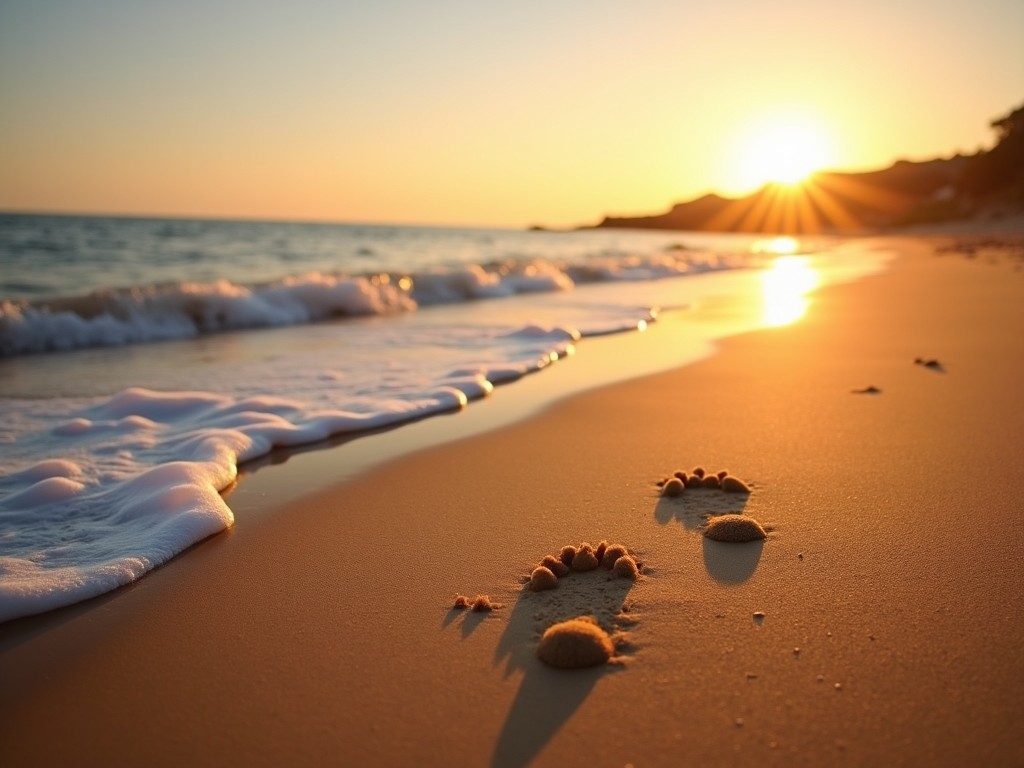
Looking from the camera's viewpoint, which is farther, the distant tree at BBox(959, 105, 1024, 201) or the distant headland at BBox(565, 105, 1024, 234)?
the distant headland at BBox(565, 105, 1024, 234)

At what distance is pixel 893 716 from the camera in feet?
5.32

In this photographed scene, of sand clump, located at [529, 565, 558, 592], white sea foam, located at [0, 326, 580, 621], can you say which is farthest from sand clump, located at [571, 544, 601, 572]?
white sea foam, located at [0, 326, 580, 621]

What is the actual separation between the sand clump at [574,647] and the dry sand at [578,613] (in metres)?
0.03

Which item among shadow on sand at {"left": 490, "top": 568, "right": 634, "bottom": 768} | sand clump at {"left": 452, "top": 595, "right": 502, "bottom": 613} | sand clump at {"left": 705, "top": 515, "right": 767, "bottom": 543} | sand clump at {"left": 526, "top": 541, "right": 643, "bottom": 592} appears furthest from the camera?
sand clump at {"left": 705, "top": 515, "right": 767, "bottom": 543}

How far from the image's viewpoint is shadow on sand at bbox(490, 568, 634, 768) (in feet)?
5.33

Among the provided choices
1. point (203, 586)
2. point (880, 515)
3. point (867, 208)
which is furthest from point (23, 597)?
point (867, 208)

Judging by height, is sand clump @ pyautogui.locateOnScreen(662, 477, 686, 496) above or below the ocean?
above

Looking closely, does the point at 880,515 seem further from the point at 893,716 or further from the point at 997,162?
the point at 997,162

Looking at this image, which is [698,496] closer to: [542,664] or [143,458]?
[542,664]

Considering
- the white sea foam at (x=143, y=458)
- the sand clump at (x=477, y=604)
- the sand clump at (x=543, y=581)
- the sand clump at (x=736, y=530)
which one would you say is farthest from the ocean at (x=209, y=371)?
the sand clump at (x=736, y=530)

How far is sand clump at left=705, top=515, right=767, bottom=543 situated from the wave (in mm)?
8649

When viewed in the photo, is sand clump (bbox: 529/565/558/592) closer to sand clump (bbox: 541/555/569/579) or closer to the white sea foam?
sand clump (bbox: 541/555/569/579)

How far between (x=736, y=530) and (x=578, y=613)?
76 centimetres

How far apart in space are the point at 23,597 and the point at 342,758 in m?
1.45
